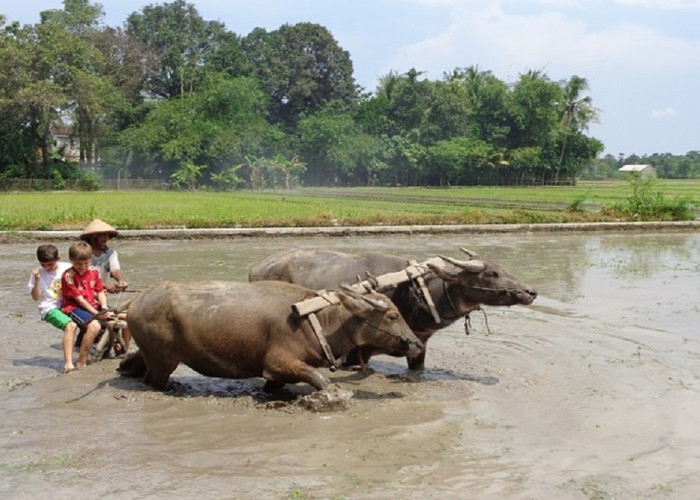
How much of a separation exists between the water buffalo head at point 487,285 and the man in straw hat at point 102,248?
2.98 meters

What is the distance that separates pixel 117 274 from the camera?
297 inches

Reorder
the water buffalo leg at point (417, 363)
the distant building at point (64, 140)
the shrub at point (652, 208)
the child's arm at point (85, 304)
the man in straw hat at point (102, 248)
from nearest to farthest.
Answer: the child's arm at point (85, 304) → the water buffalo leg at point (417, 363) → the man in straw hat at point (102, 248) → the shrub at point (652, 208) → the distant building at point (64, 140)

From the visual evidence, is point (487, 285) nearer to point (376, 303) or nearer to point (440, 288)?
point (440, 288)

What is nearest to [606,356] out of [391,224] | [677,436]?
[677,436]

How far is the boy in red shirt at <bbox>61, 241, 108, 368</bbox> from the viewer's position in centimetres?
704

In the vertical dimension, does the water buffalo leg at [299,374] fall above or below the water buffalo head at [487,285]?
below

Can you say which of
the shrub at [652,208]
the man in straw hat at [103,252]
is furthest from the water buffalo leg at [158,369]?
the shrub at [652,208]

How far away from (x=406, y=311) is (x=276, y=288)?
133 centimetres

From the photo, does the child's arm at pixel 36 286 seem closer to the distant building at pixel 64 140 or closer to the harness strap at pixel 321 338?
the harness strap at pixel 321 338

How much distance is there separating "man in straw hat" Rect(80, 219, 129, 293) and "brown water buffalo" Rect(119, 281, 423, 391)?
1491 millimetres

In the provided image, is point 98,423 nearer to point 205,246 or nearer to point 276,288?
point 276,288

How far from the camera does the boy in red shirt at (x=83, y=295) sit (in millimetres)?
7035

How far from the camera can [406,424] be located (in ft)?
18.9

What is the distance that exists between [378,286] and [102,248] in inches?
111
